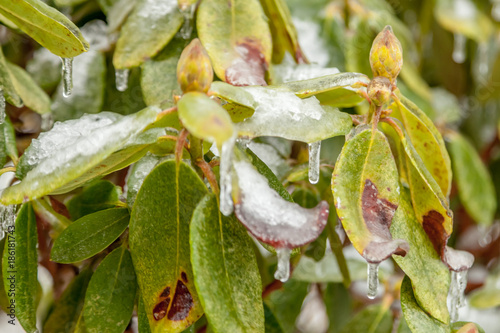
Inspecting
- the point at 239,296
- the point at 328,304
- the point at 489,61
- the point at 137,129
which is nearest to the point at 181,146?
the point at 137,129

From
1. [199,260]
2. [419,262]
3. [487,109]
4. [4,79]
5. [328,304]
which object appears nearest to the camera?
[199,260]

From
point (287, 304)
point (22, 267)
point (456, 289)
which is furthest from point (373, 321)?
point (22, 267)

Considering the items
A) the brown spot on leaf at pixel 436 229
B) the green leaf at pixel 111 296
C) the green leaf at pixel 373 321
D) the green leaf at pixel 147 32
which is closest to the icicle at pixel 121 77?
the green leaf at pixel 147 32

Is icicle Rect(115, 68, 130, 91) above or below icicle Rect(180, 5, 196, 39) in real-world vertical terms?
below

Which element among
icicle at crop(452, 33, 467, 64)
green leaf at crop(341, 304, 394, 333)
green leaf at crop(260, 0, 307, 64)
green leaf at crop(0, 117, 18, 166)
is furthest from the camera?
icicle at crop(452, 33, 467, 64)

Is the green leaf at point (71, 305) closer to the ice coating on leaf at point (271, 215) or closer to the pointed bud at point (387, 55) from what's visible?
the ice coating on leaf at point (271, 215)

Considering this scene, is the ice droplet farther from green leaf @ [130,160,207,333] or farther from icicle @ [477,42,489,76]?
icicle @ [477,42,489,76]

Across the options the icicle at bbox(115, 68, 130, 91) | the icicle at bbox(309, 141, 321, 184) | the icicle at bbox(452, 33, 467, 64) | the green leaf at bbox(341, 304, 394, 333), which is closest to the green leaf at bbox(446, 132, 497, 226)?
the icicle at bbox(452, 33, 467, 64)

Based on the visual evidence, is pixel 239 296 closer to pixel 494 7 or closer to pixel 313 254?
pixel 313 254

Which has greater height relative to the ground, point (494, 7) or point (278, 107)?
point (278, 107)
